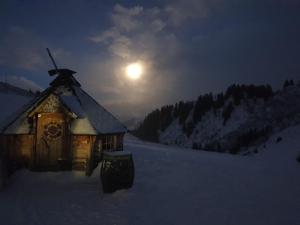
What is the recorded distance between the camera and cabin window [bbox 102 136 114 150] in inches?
631

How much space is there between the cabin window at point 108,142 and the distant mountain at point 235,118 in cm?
2900

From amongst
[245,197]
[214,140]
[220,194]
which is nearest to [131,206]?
[220,194]

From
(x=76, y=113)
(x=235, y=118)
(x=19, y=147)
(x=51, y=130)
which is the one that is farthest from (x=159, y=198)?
(x=235, y=118)

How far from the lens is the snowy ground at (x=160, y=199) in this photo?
8.54 metres

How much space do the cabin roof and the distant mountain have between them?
29.8 metres

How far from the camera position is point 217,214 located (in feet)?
29.2

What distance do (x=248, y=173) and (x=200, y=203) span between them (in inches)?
287

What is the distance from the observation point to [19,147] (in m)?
14.4

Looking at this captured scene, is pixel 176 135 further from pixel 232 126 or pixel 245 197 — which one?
pixel 245 197

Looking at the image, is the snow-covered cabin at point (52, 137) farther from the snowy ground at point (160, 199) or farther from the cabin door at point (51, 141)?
the snowy ground at point (160, 199)

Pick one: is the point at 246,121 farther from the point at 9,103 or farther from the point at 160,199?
the point at 160,199

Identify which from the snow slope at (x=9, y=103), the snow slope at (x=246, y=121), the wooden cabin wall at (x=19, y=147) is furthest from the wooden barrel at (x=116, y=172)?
the snow slope at (x=246, y=121)

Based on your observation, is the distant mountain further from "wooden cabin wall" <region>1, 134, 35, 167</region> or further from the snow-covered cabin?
"wooden cabin wall" <region>1, 134, 35, 167</region>

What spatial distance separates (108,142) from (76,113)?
305 cm
